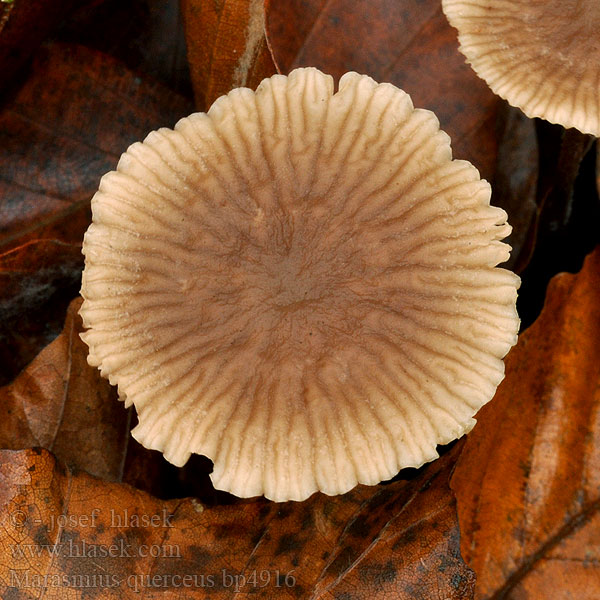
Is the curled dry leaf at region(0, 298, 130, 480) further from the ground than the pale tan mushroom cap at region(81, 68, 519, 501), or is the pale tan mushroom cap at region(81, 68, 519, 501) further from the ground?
the pale tan mushroom cap at region(81, 68, 519, 501)

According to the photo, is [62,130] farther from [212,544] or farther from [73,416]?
[212,544]

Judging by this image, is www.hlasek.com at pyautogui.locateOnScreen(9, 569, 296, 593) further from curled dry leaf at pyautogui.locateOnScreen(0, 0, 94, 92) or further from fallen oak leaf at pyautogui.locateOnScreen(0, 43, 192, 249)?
curled dry leaf at pyautogui.locateOnScreen(0, 0, 94, 92)

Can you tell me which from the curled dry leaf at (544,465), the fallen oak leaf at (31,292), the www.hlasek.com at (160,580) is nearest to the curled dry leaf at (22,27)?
the fallen oak leaf at (31,292)

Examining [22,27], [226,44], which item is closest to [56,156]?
[22,27]

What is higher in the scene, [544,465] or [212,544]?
[544,465]

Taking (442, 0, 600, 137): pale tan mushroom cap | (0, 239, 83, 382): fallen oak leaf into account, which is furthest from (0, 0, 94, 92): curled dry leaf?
(442, 0, 600, 137): pale tan mushroom cap

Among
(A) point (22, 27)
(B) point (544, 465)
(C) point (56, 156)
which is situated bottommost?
(C) point (56, 156)
